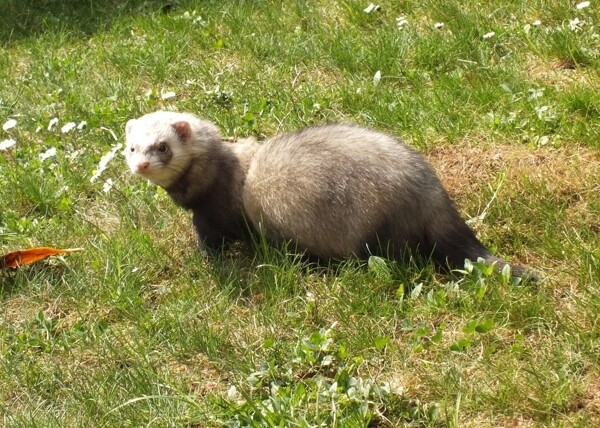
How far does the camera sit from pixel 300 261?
387 centimetres

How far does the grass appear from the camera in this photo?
3.12 meters

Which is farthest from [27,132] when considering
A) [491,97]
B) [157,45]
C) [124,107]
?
[491,97]

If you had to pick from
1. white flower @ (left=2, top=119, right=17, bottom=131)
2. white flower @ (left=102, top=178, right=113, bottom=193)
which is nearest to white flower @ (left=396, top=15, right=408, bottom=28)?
white flower @ (left=102, top=178, right=113, bottom=193)

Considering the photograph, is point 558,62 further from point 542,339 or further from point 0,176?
point 0,176

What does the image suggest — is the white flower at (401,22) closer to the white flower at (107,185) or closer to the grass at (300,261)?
the grass at (300,261)

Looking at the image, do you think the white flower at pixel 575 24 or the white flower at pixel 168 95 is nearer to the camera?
the white flower at pixel 575 24

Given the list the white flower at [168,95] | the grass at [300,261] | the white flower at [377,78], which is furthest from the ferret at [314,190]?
the white flower at [377,78]

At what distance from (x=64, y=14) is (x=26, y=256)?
336cm

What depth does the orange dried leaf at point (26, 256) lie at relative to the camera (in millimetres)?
4207

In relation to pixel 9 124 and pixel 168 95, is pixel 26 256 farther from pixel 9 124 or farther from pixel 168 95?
pixel 168 95

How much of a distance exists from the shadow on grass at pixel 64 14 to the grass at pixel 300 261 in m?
0.32

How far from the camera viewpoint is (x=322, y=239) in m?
3.80

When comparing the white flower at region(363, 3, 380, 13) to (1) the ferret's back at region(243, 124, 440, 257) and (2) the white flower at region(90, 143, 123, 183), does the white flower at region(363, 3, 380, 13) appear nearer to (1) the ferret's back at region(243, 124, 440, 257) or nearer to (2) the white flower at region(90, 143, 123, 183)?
(2) the white flower at region(90, 143, 123, 183)

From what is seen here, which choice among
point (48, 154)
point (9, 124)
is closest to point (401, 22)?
point (48, 154)
